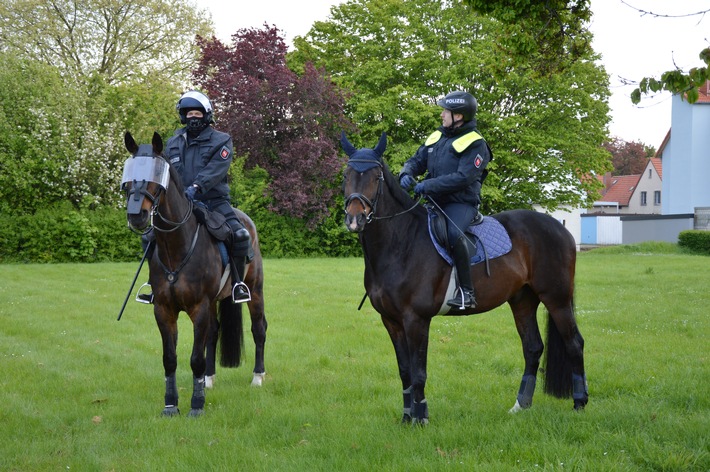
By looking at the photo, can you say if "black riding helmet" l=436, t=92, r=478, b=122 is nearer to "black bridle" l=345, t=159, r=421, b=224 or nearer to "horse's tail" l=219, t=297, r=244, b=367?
"black bridle" l=345, t=159, r=421, b=224

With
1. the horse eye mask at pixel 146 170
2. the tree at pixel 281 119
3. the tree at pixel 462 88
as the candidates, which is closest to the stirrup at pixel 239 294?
the horse eye mask at pixel 146 170

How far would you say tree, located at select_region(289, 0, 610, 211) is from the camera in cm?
3303

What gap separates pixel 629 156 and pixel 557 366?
82780 mm

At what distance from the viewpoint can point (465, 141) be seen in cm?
Answer: 641

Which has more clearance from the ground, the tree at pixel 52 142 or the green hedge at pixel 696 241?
the tree at pixel 52 142

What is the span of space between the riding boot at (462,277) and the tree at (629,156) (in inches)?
3223

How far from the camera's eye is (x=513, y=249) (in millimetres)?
6855

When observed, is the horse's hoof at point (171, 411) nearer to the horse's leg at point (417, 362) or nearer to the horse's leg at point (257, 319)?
the horse's leg at point (257, 319)

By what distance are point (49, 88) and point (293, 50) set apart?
13742 millimetres

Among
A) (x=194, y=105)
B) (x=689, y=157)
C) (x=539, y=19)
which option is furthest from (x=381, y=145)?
(x=689, y=157)

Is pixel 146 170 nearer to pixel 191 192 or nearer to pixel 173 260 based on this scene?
pixel 191 192

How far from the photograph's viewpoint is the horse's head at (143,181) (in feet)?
19.8

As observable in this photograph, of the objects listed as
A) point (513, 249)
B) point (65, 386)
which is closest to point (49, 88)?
point (65, 386)

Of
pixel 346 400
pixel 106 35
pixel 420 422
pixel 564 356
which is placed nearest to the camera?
pixel 420 422
